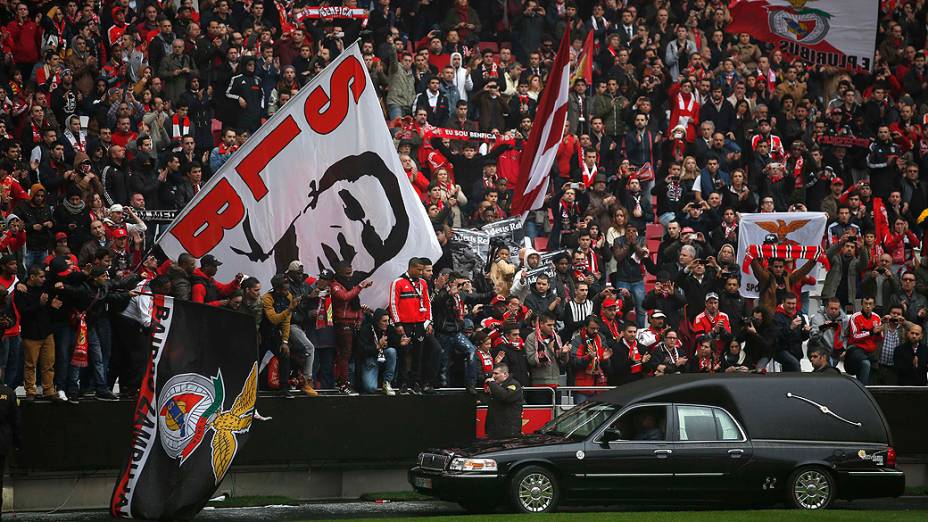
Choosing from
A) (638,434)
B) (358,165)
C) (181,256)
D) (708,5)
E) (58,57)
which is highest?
(708,5)

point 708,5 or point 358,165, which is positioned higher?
point 708,5

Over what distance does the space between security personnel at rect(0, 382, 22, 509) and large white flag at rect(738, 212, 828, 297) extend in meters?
11.5

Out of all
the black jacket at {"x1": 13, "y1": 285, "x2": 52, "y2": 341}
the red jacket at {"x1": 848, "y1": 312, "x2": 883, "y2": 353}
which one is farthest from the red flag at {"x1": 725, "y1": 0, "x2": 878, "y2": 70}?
the black jacket at {"x1": 13, "y1": 285, "x2": 52, "y2": 341}

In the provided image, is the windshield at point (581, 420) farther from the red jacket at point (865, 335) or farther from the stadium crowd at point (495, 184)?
the red jacket at point (865, 335)

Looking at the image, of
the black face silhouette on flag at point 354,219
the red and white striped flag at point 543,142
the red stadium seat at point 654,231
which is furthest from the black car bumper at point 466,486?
the red stadium seat at point 654,231

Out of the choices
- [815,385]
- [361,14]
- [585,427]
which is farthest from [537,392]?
[361,14]

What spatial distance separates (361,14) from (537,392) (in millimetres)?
9096

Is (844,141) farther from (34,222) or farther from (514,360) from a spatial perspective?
(34,222)

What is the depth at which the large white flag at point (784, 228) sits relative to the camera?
2241 cm

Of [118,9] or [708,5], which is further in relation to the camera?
A: [708,5]

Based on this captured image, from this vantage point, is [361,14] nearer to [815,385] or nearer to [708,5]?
[708,5]

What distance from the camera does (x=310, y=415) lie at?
17.5 metres

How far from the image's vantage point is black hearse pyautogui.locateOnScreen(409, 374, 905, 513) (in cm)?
1614

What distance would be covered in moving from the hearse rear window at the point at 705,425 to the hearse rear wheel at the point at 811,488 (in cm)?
82
